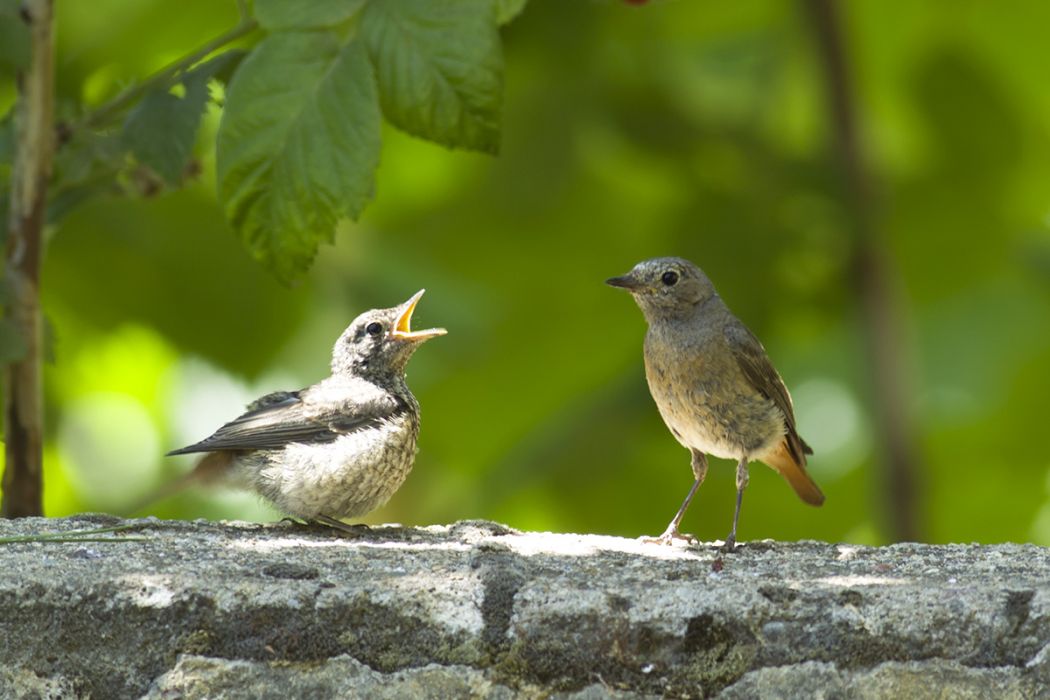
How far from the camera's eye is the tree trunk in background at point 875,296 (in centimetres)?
550

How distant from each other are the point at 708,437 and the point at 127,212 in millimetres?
2381

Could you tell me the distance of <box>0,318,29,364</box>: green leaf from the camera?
3.91 metres

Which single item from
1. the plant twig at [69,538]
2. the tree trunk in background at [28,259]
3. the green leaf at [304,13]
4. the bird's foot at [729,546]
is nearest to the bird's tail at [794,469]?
the bird's foot at [729,546]

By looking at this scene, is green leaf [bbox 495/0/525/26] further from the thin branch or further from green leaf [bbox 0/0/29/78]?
green leaf [bbox 0/0/29/78]

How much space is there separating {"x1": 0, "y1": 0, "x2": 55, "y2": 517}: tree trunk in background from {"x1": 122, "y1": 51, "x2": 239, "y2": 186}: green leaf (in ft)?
1.39

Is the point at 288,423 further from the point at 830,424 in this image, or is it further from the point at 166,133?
the point at 830,424

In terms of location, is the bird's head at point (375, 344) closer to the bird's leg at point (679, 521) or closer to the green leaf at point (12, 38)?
the bird's leg at point (679, 521)

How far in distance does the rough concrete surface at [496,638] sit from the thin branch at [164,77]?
154 cm

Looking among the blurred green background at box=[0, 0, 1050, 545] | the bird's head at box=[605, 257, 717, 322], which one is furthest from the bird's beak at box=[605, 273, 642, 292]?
the blurred green background at box=[0, 0, 1050, 545]

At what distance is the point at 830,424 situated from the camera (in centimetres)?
646

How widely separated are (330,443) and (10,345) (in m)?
0.98

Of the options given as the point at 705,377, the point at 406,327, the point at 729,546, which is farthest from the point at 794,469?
the point at 406,327

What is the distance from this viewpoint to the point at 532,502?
247 inches

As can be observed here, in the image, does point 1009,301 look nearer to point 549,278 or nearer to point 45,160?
point 549,278
